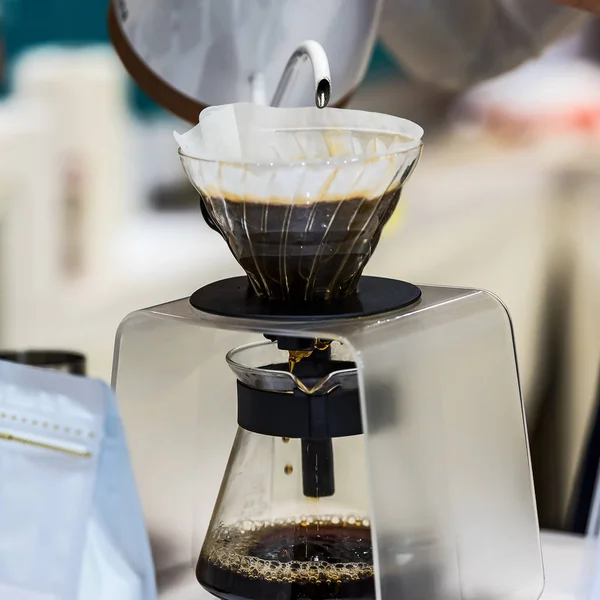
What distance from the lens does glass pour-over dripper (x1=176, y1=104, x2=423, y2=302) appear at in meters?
0.51

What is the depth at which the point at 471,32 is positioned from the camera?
0.89 meters

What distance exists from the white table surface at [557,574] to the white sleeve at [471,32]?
1.49 feet

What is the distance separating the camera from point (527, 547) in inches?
23.9

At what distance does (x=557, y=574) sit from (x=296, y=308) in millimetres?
273

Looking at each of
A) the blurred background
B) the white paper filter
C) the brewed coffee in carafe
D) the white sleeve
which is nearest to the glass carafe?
the brewed coffee in carafe

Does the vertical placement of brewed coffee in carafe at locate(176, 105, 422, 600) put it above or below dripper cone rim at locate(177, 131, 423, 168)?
below

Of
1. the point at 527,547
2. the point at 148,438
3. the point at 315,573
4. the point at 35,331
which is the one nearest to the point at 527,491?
the point at 527,547

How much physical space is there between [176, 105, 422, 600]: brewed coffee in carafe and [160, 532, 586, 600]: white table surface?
39mm

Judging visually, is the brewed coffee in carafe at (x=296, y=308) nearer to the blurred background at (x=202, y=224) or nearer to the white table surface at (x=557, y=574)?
the white table surface at (x=557, y=574)

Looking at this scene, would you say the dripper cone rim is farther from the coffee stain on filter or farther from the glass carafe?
the coffee stain on filter

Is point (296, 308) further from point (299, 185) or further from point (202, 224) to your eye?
point (202, 224)

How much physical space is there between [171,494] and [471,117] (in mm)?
1100

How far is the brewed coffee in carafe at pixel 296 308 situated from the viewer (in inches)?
20.5

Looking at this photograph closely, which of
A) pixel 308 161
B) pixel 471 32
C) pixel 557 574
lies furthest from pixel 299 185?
pixel 471 32
